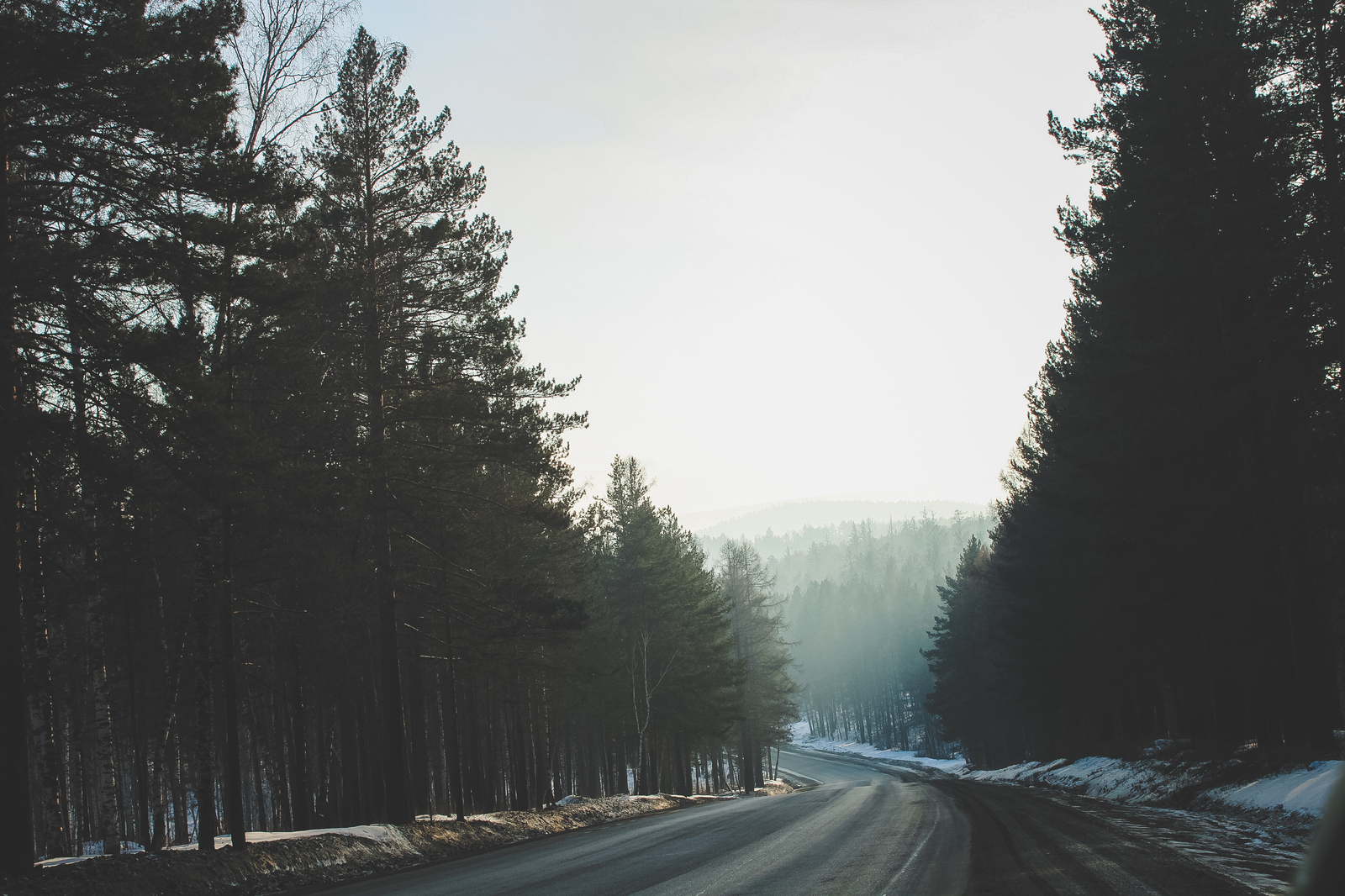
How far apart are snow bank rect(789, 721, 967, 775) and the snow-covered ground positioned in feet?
127

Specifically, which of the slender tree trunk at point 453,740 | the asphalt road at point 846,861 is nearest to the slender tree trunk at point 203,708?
the asphalt road at point 846,861

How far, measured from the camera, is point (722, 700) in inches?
1737

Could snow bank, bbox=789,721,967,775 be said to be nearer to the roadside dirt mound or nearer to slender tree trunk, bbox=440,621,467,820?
slender tree trunk, bbox=440,621,467,820

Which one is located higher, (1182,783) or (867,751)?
(1182,783)

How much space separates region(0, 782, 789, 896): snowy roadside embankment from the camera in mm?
10742

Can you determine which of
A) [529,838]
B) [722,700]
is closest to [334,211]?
[529,838]

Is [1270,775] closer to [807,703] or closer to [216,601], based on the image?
[216,601]

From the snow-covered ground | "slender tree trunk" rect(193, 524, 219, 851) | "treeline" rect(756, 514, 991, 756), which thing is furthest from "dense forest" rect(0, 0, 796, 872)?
"treeline" rect(756, 514, 991, 756)

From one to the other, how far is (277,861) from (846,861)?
8.60 metres

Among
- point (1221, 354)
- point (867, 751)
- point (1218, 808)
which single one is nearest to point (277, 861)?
point (1218, 808)

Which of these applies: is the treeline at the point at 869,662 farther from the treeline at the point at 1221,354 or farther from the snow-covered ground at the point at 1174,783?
the treeline at the point at 1221,354

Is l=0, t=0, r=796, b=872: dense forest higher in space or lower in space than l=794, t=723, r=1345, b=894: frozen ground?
higher

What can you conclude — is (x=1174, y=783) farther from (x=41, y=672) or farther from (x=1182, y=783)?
(x=41, y=672)

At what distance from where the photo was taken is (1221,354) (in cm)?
1752
